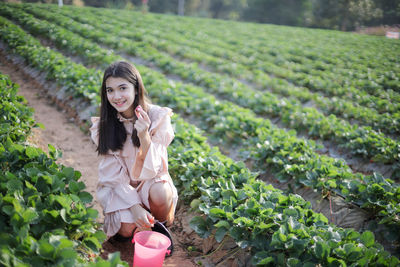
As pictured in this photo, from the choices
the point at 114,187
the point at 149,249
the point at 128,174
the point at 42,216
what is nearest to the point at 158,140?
the point at 128,174

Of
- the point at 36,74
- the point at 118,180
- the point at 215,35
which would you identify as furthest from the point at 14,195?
the point at 215,35

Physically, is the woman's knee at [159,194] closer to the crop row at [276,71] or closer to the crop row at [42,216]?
the crop row at [42,216]

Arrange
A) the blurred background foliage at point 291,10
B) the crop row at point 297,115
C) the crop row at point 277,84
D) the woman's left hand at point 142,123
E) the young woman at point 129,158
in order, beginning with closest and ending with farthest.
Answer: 1. the woman's left hand at point 142,123
2. the young woman at point 129,158
3. the crop row at point 297,115
4. the crop row at point 277,84
5. the blurred background foliage at point 291,10

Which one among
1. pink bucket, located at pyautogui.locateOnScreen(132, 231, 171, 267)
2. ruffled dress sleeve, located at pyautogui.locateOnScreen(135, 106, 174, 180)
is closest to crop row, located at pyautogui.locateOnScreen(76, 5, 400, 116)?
ruffled dress sleeve, located at pyautogui.locateOnScreen(135, 106, 174, 180)

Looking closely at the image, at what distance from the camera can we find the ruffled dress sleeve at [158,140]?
230cm

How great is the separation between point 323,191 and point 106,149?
233cm

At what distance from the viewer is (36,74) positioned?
669 cm

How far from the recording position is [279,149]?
3953mm

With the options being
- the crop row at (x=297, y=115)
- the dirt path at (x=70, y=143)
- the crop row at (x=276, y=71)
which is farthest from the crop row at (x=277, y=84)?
the dirt path at (x=70, y=143)

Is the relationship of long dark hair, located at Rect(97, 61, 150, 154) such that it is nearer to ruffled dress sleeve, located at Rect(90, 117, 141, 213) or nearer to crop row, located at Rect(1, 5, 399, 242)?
ruffled dress sleeve, located at Rect(90, 117, 141, 213)

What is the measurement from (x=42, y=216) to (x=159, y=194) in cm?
88

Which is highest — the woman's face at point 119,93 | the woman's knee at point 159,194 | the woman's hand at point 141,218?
the woman's face at point 119,93

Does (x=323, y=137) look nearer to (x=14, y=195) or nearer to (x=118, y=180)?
(x=118, y=180)

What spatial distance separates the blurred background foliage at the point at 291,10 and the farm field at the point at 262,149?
653 inches
